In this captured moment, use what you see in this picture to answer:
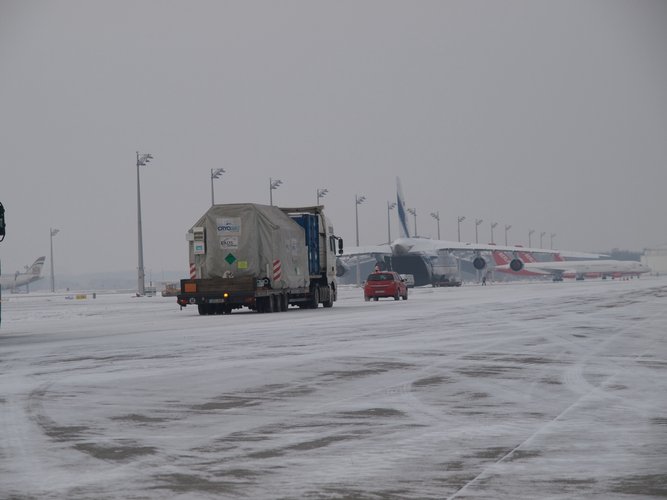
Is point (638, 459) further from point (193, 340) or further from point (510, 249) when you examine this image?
point (510, 249)

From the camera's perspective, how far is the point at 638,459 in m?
7.61

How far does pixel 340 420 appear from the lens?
9.88m

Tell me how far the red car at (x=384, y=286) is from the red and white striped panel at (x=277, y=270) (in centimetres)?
1703

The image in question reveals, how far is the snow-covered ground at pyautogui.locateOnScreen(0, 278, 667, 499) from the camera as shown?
6.89 metres

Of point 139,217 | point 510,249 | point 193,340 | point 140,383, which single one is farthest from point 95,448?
point 510,249

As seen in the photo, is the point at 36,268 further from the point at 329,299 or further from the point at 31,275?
the point at 329,299

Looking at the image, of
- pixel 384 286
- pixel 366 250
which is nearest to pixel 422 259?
pixel 366 250

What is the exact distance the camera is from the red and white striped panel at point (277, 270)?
38653 mm

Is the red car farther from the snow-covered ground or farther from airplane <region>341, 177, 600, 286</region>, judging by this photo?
airplane <region>341, 177, 600, 286</region>

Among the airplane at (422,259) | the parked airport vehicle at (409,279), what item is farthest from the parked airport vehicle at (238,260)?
the airplane at (422,259)

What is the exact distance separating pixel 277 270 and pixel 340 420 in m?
29.1

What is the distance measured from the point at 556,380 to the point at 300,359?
5.01m

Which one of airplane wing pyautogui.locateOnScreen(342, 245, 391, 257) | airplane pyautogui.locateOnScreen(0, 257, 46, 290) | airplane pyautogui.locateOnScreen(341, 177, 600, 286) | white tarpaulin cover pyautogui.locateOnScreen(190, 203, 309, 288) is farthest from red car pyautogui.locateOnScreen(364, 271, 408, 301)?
airplane pyautogui.locateOnScreen(0, 257, 46, 290)

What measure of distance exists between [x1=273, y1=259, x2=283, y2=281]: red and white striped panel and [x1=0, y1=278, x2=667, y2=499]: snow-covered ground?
1777 cm
